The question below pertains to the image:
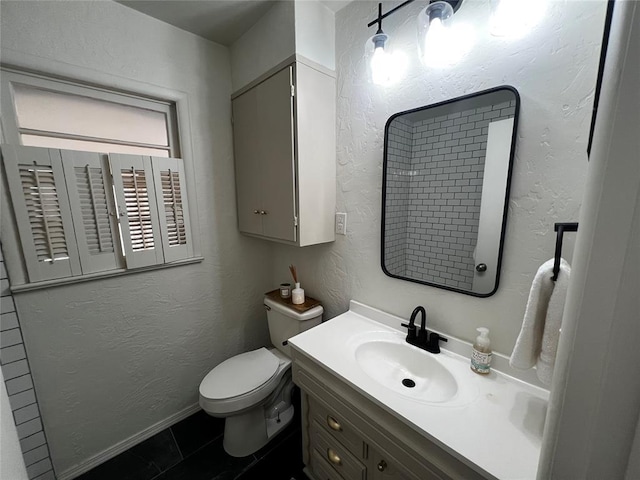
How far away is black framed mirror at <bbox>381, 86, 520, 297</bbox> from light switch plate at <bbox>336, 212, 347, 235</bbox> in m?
0.24

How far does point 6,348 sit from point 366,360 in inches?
59.7

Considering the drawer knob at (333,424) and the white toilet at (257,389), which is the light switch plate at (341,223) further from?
the drawer knob at (333,424)

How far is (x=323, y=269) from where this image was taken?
156 centimetres

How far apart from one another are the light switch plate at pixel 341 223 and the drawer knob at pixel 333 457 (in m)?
1.00

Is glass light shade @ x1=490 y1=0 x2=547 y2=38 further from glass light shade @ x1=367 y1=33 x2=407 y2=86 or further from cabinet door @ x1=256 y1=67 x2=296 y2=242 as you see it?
cabinet door @ x1=256 y1=67 x2=296 y2=242

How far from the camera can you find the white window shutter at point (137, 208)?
49.6 inches

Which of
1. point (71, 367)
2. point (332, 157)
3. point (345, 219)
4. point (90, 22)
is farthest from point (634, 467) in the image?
point (90, 22)

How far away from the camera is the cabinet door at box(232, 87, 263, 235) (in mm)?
1437

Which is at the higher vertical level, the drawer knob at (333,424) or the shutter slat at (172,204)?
the shutter slat at (172,204)

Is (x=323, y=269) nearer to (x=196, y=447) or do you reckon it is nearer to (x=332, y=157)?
(x=332, y=157)

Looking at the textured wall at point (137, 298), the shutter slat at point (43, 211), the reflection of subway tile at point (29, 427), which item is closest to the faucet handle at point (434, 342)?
the textured wall at point (137, 298)

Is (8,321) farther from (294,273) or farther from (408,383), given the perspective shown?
(408,383)

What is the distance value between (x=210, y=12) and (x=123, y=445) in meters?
2.34

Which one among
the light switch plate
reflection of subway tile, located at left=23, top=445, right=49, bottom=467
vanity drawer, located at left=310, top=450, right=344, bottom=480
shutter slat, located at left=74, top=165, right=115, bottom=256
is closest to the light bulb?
the light switch plate
